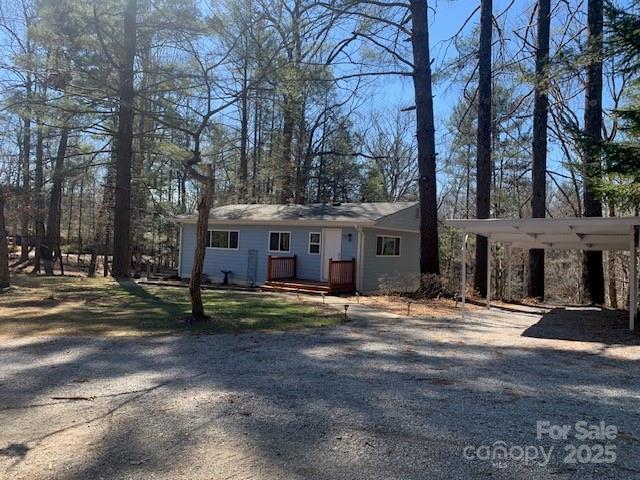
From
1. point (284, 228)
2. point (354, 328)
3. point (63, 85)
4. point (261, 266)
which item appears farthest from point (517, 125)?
point (63, 85)

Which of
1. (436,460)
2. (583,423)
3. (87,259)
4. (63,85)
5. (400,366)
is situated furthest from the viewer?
(87,259)

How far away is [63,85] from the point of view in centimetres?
1475

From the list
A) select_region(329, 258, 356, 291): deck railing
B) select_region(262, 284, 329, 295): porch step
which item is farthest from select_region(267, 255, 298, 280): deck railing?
select_region(329, 258, 356, 291): deck railing

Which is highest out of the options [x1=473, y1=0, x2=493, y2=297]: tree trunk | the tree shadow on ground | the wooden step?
[x1=473, y1=0, x2=493, y2=297]: tree trunk

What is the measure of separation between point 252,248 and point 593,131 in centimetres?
1166

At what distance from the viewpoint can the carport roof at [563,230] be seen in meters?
9.07

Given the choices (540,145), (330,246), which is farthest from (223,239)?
(540,145)

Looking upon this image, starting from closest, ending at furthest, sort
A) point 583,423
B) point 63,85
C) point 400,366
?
1. point 583,423
2. point 400,366
3. point 63,85

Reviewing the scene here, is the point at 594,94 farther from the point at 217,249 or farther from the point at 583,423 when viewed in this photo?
the point at 217,249

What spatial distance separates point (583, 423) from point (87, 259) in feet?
110

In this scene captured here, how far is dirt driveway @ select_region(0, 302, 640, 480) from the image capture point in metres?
3.29

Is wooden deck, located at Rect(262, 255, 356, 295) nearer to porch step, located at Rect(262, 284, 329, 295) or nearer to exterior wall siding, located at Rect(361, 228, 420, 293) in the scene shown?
porch step, located at Rect(262, 284, 329, 295)

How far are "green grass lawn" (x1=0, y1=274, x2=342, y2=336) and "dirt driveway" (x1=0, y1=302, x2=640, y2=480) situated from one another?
919mm

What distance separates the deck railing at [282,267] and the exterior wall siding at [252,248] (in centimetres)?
18
